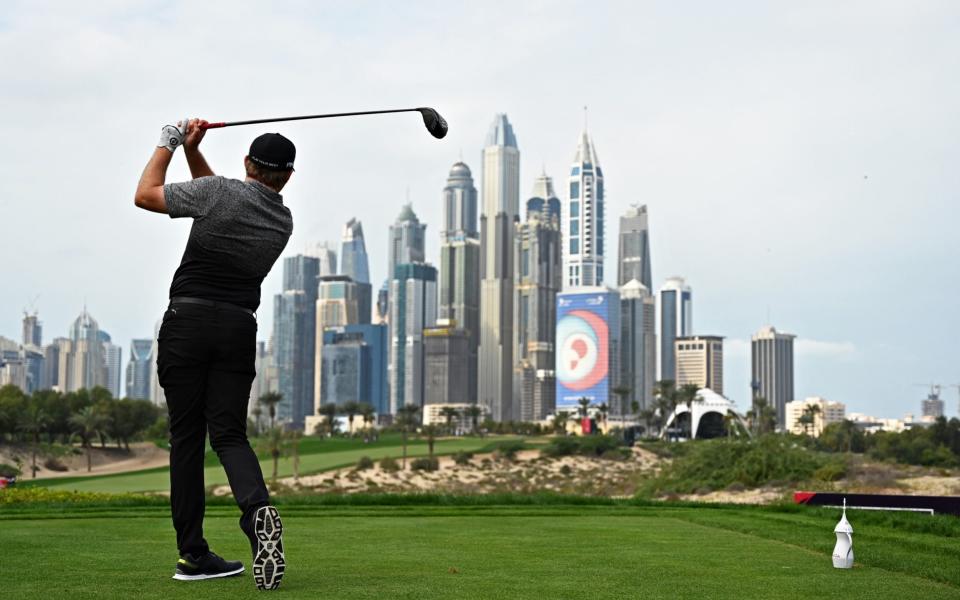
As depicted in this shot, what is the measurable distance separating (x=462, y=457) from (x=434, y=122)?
95.8m

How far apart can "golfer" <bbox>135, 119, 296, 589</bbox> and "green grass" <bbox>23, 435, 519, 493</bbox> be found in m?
36.3

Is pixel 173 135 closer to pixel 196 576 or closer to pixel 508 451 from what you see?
pixel 196 576

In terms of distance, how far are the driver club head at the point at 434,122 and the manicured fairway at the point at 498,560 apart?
229 centimetres

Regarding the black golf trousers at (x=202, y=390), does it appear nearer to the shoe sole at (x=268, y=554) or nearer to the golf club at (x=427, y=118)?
the shoe sole at (x=268, y=554)

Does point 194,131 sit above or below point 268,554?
above

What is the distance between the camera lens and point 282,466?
92.7 meters

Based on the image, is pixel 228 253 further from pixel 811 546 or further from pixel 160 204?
pixel 811 546

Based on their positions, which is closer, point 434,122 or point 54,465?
point 434,122

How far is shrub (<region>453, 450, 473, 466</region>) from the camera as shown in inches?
3878

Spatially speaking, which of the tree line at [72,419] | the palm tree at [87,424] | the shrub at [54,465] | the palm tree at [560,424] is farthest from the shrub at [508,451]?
the palm tree at [560,424]

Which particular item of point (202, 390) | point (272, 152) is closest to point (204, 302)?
point (202, 390)

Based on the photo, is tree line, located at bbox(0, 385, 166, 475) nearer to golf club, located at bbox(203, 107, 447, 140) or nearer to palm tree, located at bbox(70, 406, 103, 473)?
palm tree, located at bbox(70, 406, 103, 473)

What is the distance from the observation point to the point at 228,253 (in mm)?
5641

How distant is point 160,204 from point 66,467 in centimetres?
9475
